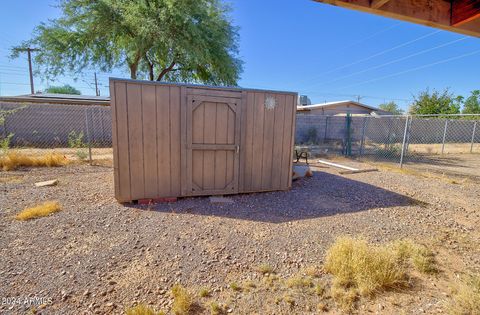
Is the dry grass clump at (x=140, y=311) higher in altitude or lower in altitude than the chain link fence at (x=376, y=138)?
lower

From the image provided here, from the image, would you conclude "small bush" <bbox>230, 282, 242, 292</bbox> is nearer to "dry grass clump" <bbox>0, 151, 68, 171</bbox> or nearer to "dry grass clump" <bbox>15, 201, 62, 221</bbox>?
"dry grass clump" <bbox>15, 201, 62, 221</bbox>

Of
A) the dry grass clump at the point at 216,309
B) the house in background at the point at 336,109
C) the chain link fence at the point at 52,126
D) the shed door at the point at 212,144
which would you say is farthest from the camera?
the house in background at the point at 336,109

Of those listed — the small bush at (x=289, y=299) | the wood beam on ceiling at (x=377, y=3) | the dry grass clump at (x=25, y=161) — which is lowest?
the small bush at (x=289, y=299)

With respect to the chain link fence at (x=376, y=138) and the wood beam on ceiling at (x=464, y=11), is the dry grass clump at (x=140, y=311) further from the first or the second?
the chain link fence at (x=376, y=138)

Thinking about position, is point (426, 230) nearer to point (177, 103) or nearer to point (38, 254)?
point (177, 103)

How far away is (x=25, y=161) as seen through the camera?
237 inches

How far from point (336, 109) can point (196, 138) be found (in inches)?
713

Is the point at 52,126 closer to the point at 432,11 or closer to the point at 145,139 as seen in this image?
the point at 145,139

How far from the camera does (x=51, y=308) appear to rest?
5.73 feet

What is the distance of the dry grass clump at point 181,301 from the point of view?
174 centimetres

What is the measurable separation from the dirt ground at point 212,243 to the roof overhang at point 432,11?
94.8 inches

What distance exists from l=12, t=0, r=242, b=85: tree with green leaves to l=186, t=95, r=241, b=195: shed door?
577 centimetres

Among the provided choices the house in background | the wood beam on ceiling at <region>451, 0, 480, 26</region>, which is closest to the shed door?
the wood beam on ceiling at <region>451, 0, 480, 26</region>

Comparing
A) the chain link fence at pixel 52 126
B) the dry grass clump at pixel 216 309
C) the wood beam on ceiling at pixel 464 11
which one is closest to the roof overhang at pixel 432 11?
the wood beam on ceiling at pixel 464 11
